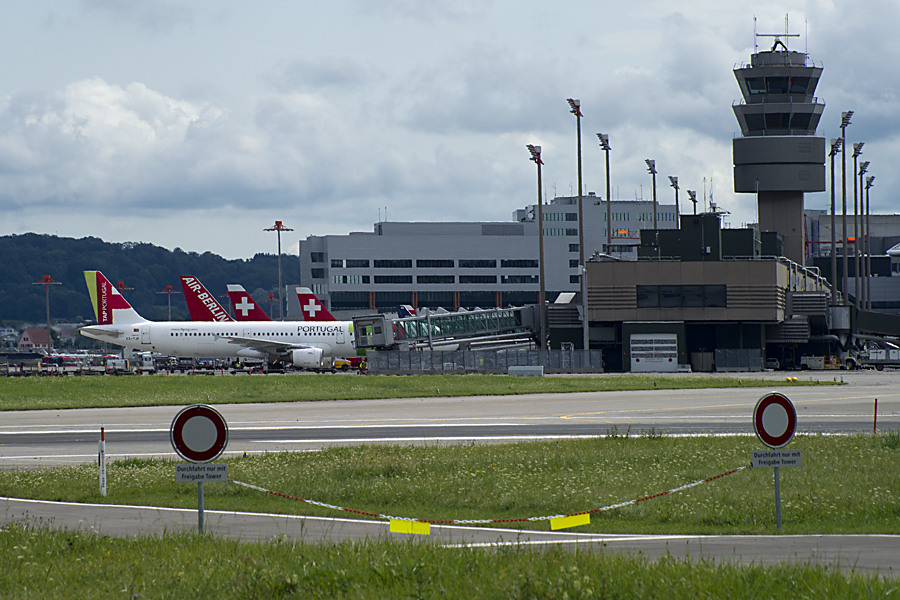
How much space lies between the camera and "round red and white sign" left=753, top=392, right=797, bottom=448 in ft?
43.6

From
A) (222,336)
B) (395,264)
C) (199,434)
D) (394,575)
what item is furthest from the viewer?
(395,264)

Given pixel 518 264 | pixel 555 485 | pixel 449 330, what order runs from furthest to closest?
pixel 518 264 < pixel 449 330 < pixel 555 485

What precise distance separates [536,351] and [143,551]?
201 ft

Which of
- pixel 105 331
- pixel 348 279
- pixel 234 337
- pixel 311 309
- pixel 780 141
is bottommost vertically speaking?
pixel 234 337

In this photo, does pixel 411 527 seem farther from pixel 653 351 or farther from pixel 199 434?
pixel 653 351

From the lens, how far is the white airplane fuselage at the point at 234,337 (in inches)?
3260

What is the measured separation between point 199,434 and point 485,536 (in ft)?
14.3

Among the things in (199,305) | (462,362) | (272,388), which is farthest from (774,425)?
(199,305)

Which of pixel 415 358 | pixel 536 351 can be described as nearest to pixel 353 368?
pixel 415 358

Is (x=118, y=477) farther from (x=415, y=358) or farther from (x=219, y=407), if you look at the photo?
(x=415, y=358)

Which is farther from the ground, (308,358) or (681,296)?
(681,296)

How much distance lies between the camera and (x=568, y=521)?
14.1 metres

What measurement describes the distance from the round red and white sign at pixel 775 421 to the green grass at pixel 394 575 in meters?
3.17

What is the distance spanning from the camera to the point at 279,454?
24594 millimetres
